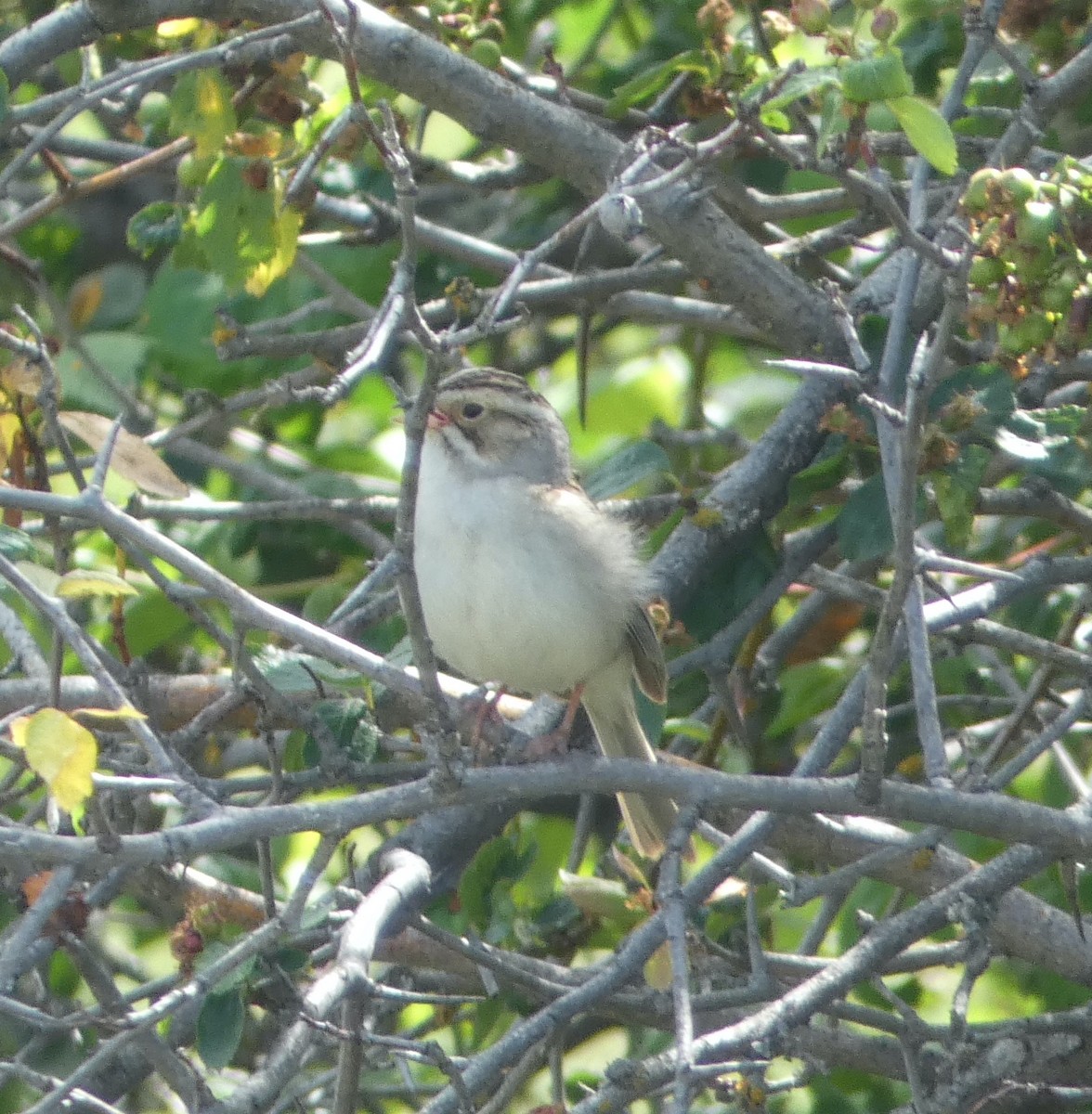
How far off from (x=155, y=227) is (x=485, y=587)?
4.29ft

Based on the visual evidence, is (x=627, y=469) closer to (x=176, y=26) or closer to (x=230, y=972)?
(x=176, y=26)

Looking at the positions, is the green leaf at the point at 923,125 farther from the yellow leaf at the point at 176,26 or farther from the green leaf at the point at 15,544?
the yellow leaf at the point at 176,26

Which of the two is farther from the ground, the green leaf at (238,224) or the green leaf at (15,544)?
the green leaf at (238,224)

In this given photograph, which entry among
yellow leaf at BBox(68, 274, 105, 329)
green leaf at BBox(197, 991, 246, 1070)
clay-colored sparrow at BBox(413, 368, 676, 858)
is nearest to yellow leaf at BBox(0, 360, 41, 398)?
clay-colored sparrow at BBox(413, 368, 676, 858)

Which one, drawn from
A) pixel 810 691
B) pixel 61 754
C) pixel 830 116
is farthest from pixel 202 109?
pixel 810 691

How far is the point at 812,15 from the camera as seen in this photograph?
9.68 feet

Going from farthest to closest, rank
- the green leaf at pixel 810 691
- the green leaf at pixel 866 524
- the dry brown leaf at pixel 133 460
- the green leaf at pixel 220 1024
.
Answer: the green leaf at pixel 810 691
the green leaf at pixel 866 524
the green leaf at pixel 220 1024
the dry brown leaf at pixel 133 460

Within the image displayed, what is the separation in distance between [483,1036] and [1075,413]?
2.03m

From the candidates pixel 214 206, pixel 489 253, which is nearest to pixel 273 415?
pixel 489 253

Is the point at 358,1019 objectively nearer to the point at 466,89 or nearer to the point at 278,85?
the point at 466,89

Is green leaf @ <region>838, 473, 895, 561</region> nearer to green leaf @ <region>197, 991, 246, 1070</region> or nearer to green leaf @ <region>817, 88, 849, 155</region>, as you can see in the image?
green leaf @ <region>817, 88, 849, 155</region>

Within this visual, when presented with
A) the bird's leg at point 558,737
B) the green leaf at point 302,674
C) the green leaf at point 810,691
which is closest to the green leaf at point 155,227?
the green leaf at point 302,674

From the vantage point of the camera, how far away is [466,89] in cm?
380

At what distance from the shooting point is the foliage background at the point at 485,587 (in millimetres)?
2781
